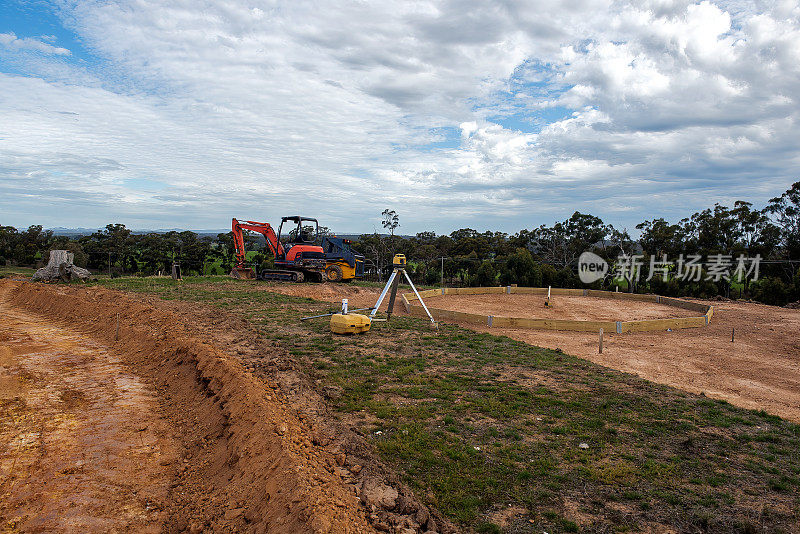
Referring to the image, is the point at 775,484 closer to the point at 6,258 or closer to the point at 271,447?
the point at 271,447

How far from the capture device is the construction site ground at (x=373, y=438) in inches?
153

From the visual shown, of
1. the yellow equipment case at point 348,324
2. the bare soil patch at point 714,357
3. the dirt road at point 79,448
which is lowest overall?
the dirt road at point 79,448

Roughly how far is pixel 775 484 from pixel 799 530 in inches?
30.9

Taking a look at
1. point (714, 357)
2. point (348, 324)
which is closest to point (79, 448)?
point (348, 324)

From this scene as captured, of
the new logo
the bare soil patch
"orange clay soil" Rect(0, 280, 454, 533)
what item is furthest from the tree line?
"orange clay soil" Rect(0, 280, 454, 533)

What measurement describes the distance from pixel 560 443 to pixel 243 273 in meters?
20.2

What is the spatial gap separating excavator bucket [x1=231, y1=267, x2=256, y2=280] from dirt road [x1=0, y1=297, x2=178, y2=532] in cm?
1390

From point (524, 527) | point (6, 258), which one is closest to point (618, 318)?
point (524, 527)

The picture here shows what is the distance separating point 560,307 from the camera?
1916 cm

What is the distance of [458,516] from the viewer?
3779 mm

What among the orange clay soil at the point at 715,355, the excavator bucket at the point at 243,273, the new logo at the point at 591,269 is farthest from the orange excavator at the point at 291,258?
the new logo at the point at 591,269

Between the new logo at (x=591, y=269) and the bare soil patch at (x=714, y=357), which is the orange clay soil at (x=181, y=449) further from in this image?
the new logo at (x=591, y=269)

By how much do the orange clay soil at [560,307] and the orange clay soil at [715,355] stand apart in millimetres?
761

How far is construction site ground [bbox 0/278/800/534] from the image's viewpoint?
153 inches
